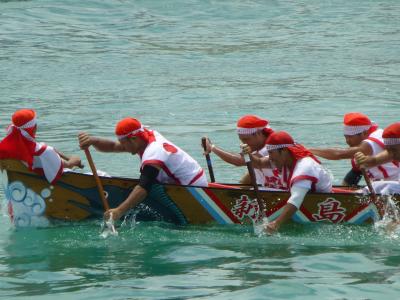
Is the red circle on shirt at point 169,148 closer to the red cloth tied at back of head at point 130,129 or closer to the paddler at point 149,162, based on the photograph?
the paddler at point 149,162

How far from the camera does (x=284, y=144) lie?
11.9 m

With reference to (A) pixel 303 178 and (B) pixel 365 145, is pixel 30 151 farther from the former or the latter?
(B) pixel 365 145

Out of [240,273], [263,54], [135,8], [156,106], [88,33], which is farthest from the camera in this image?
[135,8]

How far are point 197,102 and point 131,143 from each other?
11.1 m

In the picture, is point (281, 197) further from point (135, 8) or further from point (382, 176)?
point (135, 8)

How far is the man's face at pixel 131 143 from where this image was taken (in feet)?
40.4

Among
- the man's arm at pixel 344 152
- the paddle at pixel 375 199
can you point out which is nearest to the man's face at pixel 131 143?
the man's arm at pixel 344 152

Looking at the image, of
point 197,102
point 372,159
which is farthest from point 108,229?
point 197,102

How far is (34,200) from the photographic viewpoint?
1268 centimetres

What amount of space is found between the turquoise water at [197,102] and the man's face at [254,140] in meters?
1.15

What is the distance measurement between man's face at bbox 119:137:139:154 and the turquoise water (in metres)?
0.96

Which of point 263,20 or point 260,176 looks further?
point 263,20

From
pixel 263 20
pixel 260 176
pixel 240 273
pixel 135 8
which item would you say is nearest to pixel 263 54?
pixel 263 20

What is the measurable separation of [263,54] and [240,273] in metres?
18.3
